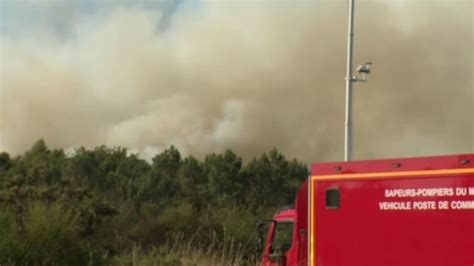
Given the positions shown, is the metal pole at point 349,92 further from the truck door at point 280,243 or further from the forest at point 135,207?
the truck door at point 280,243

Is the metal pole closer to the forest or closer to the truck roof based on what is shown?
the forest

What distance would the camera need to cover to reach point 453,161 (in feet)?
28.0

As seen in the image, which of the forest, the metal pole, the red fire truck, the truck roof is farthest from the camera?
the metal pole

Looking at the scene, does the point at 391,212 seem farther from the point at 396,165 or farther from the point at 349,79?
the point at 349,79

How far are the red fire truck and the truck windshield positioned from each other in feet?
4.30

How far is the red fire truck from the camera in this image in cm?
840

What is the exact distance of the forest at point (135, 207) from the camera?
1148 centimetres

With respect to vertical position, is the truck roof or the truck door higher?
the truck roof

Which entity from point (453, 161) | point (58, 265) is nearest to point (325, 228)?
point (453, 161)

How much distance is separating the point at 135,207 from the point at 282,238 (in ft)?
103

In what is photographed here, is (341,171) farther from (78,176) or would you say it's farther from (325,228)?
(78,176)

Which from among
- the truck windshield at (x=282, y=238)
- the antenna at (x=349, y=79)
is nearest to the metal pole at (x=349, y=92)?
the antenna at (x=349, y=79)

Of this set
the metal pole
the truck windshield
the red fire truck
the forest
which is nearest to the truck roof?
the red fire truck

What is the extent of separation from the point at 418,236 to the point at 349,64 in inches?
617
